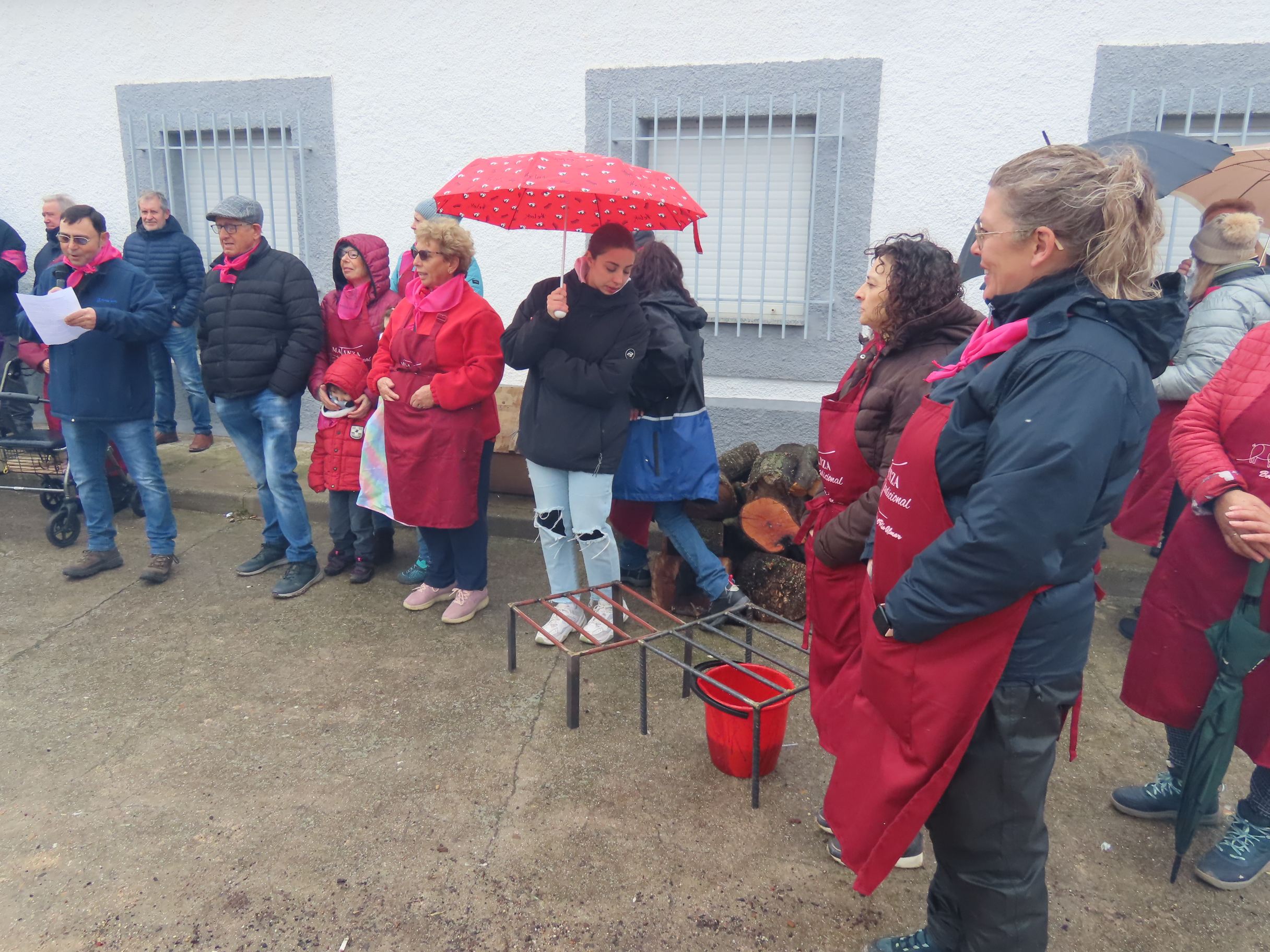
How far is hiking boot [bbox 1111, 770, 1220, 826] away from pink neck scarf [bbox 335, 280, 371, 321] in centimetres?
403

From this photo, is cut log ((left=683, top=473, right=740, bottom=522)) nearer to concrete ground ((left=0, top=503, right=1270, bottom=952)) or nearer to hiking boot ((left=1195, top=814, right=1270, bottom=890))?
concrete ground ((left=0, top=503, right=1270, bottom=952))

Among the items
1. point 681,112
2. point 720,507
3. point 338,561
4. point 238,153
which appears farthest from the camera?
point 238,153

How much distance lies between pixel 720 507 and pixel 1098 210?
9.71 feet

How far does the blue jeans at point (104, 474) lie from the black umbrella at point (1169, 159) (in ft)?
13.8

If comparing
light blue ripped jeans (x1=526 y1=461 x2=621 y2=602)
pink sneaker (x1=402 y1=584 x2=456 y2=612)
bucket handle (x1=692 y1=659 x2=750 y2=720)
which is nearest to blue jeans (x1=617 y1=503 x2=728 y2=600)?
light blue ripped jeans (x1=526 y1=461 x2=621 y2=602)

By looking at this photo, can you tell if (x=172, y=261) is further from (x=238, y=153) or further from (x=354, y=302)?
(x=354, y=302)

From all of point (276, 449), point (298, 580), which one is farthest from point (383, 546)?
point (276, 449)

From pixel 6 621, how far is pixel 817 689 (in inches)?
156

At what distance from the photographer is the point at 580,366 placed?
3672 millimetres

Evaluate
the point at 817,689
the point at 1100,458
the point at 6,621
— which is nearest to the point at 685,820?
the point at 817,689

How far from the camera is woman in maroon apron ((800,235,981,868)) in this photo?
2471mm

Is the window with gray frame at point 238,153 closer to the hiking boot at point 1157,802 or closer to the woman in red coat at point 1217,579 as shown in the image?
the woman in red coat at point 1217,579

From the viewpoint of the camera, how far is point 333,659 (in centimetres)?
400

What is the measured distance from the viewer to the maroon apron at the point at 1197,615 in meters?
2.53
